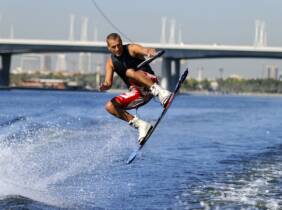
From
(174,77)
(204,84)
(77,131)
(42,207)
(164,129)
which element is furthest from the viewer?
(204,84)

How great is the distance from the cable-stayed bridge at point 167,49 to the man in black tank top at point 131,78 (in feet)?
268

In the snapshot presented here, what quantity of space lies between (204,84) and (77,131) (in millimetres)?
169449

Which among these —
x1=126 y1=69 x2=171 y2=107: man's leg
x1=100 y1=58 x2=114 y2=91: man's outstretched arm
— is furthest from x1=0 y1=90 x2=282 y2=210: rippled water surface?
x1=100 y1=58 x2=114 y2=91: man's outstretched arm

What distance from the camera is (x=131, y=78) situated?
440 inches

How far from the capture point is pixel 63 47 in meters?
95.8

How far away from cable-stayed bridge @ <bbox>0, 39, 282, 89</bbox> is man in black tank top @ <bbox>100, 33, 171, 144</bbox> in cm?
8163

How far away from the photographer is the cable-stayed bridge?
95062 millimetres

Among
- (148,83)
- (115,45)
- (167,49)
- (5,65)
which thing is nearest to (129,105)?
(148,83)

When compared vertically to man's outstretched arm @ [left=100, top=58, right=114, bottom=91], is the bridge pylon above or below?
below

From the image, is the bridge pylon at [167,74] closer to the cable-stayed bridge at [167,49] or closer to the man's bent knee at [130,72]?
the cable-stayed bridge at [167,49]

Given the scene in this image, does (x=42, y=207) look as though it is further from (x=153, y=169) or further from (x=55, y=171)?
(x=153, y=169)

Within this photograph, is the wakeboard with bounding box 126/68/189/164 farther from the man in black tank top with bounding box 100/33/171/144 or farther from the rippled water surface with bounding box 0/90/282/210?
the rippled water surface with bounding box 0/90/282/210

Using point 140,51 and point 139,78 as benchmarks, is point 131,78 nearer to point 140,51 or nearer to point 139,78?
point 139,78

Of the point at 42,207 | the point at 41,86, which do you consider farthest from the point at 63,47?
the point at 42,207
